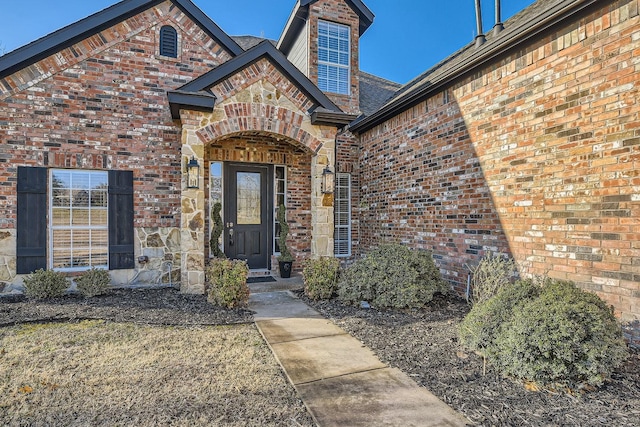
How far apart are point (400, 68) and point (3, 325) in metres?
21.2

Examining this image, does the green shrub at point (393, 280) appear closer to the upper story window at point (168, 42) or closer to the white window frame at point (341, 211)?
the white window frame at point (341, 211)

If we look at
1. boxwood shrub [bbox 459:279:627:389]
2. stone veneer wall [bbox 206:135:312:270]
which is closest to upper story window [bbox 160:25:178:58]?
stone veneer wall [bbox 206:135:312:270]

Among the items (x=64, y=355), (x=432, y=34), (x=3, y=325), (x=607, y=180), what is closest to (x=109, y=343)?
(x=64, y=355)

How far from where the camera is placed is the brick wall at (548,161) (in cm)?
364

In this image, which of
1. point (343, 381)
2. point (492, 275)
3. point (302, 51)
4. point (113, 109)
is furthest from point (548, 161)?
point (302, 51)

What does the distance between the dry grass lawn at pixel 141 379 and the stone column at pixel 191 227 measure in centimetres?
164

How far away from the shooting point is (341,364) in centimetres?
331

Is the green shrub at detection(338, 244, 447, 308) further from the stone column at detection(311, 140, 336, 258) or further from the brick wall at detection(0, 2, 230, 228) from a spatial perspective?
the brick wall at detection(0, 2, 230, 228)

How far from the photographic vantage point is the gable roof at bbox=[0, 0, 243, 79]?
230 inches

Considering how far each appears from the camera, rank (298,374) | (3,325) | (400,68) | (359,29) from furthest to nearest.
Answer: (400,68) → (359,29) → (3,325) → (298,374)

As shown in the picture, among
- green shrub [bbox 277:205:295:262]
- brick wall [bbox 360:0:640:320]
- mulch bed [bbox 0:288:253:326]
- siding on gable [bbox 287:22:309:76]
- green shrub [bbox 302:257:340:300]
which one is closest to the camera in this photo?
brick wall [bbox 360:0:640:320]

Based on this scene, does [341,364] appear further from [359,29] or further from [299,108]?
[359,29]

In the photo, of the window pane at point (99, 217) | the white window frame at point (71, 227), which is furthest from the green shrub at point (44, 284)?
the window pane at point (99, 217)

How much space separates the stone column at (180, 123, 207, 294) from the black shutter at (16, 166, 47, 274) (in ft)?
8.33
